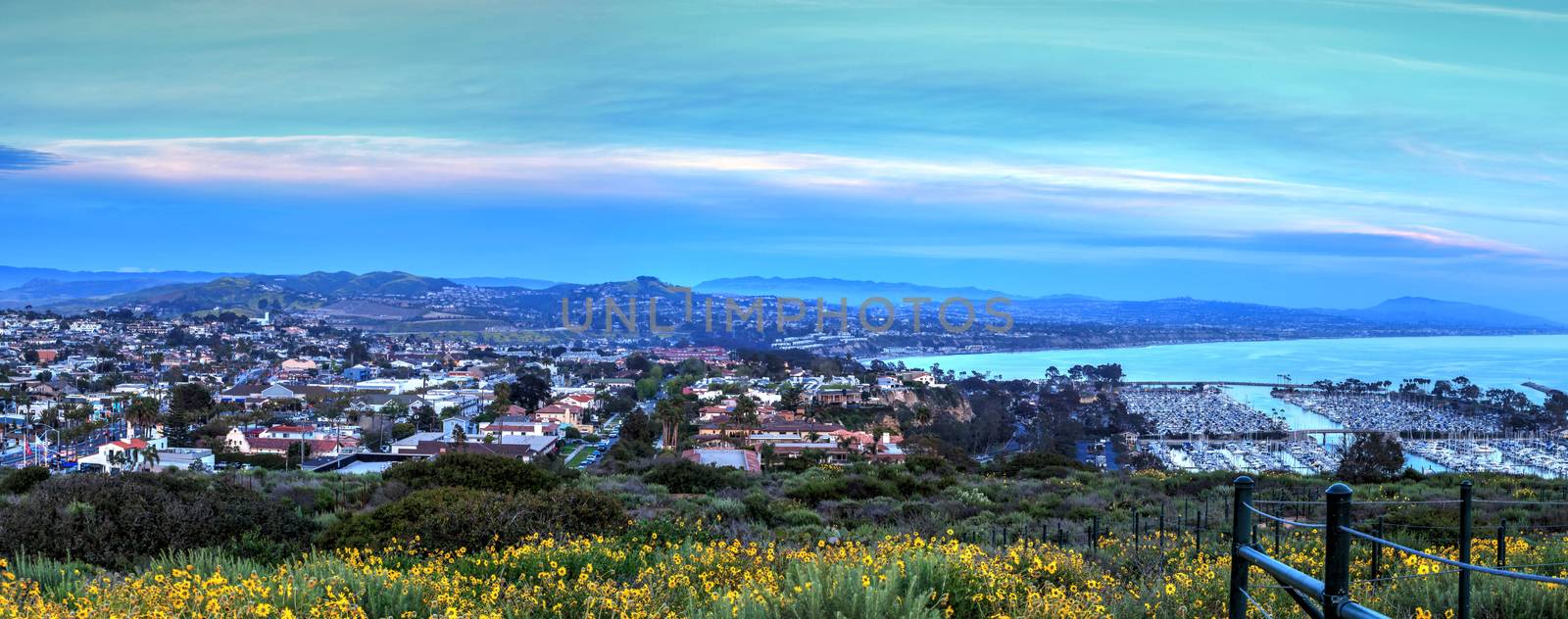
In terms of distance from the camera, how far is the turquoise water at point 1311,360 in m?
78.7

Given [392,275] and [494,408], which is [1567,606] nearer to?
[494,408]

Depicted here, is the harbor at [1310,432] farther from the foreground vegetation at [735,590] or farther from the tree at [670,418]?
the foreground vegetation at [735,590]

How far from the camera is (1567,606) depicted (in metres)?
4.36

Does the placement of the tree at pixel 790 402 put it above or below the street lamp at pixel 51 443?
above

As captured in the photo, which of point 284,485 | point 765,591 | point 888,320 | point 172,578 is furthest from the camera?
point 888,320

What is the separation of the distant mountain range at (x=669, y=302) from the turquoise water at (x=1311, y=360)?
2438 centimetres

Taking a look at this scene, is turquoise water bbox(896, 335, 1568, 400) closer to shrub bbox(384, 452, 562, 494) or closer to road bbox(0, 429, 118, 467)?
road bbox(0, 429, 118, 467)

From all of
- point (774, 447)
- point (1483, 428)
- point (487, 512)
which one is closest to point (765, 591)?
point (487, 512)

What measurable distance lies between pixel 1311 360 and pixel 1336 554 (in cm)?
10717

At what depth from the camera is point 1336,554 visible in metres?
2.33

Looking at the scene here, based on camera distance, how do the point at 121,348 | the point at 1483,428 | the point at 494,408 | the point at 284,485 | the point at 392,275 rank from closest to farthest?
the point at 284,485
the point at 494,408
the point at 1483,428
the point at 121,348
the point at 392,275

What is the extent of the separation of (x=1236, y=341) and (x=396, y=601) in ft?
467

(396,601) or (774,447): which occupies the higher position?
(396,601)

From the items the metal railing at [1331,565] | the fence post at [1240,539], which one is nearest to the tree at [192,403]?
the fence post at [1240,539]
